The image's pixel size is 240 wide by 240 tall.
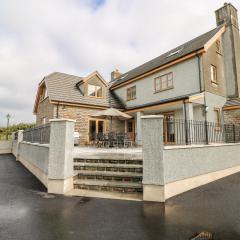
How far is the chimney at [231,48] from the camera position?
→ 49.0ft

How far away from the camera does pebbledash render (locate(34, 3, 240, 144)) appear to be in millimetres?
13219

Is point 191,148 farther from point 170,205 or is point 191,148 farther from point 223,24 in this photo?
point 223,24

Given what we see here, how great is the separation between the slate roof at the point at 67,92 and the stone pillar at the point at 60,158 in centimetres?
959

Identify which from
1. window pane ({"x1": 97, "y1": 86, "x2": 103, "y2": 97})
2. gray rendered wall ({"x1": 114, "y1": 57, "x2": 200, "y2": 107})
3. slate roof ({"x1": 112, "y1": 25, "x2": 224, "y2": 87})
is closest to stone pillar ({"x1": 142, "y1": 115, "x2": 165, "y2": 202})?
gray rendered wall ({"x1": 114, "y1": 57, "x2": 200, "y2": 107})

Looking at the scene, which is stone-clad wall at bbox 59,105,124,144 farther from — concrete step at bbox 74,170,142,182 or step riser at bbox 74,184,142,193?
step riser at bbox 74,184,142,193

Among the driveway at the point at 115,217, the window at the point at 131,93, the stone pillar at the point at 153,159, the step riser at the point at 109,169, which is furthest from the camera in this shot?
the window at the point at 131,93

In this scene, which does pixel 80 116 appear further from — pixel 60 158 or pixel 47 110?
pixel 60 158

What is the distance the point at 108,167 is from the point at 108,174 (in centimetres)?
35

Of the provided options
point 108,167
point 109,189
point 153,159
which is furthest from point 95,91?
point 153,159

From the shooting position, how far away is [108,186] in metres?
6.07

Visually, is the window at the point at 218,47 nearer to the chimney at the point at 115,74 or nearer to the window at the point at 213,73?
the window at the point at 213,73

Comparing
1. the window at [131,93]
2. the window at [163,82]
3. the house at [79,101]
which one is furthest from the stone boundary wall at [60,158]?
the window at [131,93]

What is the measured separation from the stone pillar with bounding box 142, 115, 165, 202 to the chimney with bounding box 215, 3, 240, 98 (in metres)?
12.6

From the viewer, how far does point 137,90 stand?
18.4m
